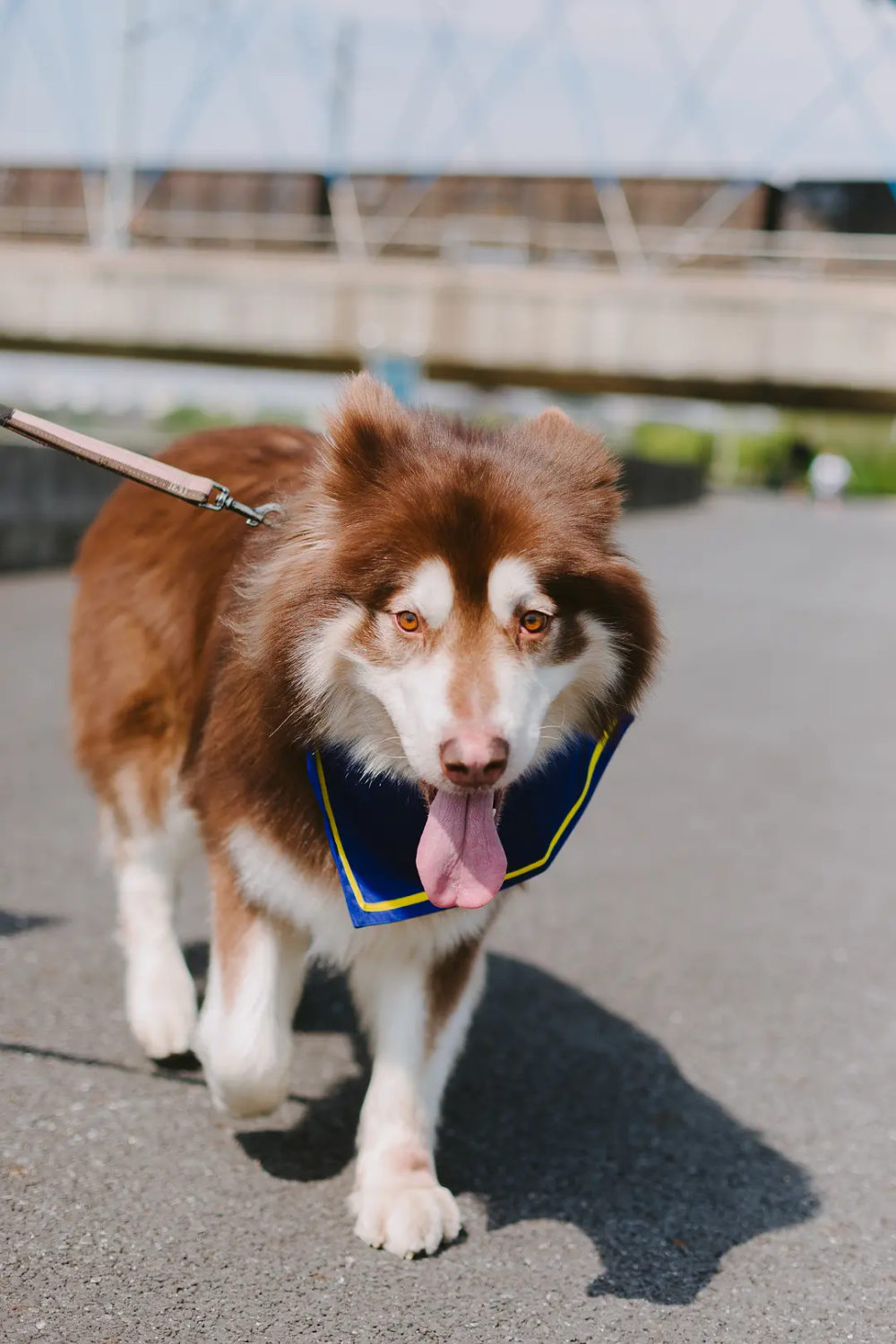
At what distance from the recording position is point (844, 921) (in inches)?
242

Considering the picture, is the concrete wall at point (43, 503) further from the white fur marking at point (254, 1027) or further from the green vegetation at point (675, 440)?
the green vegetation at point (675, 440)

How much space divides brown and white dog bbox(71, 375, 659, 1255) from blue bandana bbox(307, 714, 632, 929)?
0.07 metres

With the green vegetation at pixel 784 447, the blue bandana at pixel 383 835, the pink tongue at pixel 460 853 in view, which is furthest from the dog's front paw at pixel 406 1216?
the green vegetation at pixel 784 447

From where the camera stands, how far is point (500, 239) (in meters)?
41.5

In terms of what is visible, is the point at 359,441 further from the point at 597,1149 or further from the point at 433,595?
the point at 597,1149

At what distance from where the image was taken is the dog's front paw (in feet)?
10.6

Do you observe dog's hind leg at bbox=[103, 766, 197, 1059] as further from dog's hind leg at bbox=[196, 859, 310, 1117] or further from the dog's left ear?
the dog's left ear

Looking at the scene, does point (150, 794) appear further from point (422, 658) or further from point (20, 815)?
point (20, 815)

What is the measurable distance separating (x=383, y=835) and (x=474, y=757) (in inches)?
24.3

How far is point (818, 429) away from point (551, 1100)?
7914 cm

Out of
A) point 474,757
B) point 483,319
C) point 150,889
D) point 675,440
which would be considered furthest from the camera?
point 675,440

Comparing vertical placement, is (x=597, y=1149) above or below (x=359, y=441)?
below

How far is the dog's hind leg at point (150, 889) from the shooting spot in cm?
416

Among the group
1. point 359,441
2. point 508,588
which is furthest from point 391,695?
point 359,441
